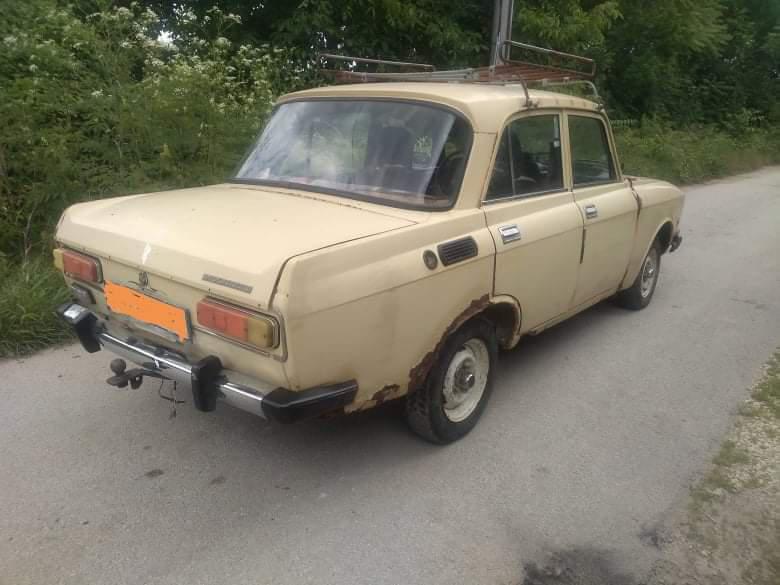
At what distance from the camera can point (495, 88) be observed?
3.79m

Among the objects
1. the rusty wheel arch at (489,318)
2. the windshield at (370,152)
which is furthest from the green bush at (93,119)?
the rusty wheel arch at (489,318)

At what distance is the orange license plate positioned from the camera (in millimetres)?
2805

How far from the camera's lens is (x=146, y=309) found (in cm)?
292

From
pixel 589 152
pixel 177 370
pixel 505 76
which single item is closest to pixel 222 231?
pixel 177 370

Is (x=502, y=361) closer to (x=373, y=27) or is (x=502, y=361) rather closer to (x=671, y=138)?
(x=373, y=27)

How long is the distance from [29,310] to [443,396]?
317 centimetres

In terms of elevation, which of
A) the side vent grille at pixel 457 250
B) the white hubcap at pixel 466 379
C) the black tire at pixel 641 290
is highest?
the side vent grille at pixel 457 250

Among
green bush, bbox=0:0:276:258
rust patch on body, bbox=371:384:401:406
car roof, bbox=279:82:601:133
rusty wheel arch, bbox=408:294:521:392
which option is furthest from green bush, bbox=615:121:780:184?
rust patch on body, bbox=371:384:401:406

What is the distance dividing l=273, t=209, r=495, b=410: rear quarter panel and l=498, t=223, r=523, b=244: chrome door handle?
0.16m

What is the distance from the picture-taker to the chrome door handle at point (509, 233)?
11.2ft

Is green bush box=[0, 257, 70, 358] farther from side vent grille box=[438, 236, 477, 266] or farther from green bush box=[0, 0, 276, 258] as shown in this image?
side vent grille box=[438, 236, 477, 266]

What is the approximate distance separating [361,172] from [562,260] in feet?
4.52

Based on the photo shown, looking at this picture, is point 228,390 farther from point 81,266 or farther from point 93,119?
point 93,119

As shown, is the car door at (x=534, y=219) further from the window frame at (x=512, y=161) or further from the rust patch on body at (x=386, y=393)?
the rust patch on body at (x=386, y=393)
